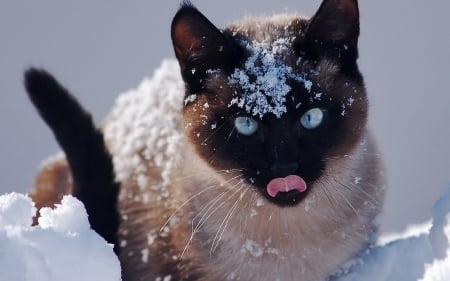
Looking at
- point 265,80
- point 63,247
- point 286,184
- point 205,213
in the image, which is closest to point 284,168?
point 286,184

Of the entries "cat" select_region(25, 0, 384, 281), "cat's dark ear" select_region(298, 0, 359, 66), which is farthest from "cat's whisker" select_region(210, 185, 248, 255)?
"cat's dark ear" select_region(298, 0, 359, 66)

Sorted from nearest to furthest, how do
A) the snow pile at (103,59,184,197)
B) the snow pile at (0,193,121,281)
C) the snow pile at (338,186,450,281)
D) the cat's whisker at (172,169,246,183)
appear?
the snow pile at (0,193,121,281)
the snow pile at (338,186,450,281)
the cat's whisker at (172,169,246,183)
the snow pile at (103,59,184,197)

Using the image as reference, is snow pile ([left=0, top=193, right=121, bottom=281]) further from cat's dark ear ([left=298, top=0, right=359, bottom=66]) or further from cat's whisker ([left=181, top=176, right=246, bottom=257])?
cat's dark ear ([left=298, top=0, right=359, bottom=66])

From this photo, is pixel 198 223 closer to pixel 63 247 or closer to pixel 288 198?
pixel 288 198

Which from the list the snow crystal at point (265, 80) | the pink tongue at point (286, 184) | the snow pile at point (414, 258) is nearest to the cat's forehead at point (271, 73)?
the snow crystal at point (265, 80)

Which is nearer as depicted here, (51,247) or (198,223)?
(51,247)

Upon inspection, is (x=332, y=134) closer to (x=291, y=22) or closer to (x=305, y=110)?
(x=305, y=110)

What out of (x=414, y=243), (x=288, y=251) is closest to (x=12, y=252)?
(x=288, y=251)
